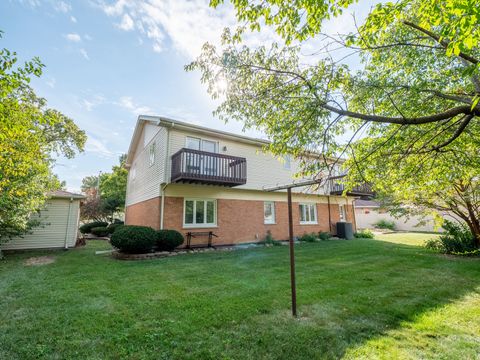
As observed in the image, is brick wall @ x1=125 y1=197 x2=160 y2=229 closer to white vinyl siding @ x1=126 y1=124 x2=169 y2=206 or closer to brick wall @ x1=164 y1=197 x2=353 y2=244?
white vinyl siding @ x1=126 y1=124 x2=169 y2=206

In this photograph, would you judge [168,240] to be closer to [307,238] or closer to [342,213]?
[307,238]

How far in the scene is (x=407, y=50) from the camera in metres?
5.87

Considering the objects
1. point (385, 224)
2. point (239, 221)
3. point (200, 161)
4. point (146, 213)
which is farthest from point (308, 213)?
point (385, 224)

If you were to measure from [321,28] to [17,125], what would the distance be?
5.95 m

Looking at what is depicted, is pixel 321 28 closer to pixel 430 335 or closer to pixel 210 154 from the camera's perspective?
pixel 430 335

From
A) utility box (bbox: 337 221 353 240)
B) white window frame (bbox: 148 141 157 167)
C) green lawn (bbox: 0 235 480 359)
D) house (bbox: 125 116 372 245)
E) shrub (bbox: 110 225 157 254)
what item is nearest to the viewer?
green lawn (bbox: 0 235 480 359)

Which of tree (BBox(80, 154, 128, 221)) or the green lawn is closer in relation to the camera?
the green lawn

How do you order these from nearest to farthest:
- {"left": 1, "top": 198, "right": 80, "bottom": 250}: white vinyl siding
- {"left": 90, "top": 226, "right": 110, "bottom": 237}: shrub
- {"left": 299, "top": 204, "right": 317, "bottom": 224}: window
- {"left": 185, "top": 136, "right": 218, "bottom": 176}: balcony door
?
{"left": 185, "top": 136, "right": 218, "bottom": 176}: balcony door
{"left": 1, "top": 198, "right": 80, "bottom": 250}: white vinyl siding
{"left": 299, "top": 204, "right": 317, "bottom": 224}: window
{"left": 90, "top": 226, "right": 110, "bottom": 237}: shrub

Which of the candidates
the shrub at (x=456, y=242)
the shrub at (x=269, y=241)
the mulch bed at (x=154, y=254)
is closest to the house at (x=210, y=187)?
the shrub at (x=269, y=241)

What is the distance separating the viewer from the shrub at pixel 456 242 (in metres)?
10.1

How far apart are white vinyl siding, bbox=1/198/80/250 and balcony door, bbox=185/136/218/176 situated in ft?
26.2

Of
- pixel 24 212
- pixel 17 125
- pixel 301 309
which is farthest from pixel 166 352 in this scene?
pixel 24 212

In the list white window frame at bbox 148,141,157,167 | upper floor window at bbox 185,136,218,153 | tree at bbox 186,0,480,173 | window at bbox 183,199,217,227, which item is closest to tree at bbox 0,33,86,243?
tree at bbox 186,0,480,173

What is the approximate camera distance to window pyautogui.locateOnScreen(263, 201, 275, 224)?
15.5m
